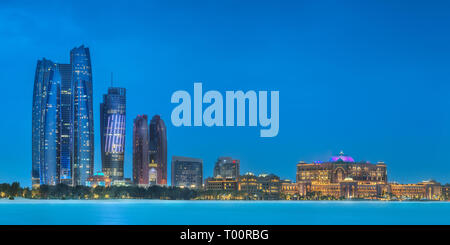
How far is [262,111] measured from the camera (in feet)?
194

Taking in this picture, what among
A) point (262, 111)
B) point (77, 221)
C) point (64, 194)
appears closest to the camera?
point (262, 111)

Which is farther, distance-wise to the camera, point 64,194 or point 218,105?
point 64,194
